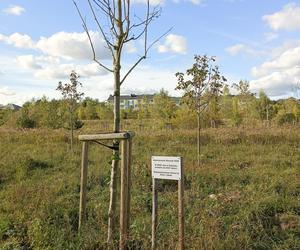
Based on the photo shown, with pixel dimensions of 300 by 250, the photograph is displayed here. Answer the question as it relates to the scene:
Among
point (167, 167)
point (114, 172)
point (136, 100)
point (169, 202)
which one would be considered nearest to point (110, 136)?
point (114, 172)

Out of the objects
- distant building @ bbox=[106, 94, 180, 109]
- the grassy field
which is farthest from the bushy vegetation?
the grassy field

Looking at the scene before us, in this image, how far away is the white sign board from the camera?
4.73 metres

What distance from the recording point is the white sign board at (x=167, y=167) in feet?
15.5

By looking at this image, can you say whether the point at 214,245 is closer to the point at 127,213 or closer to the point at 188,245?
the point at 188,245

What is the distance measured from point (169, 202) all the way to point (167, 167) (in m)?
2.44

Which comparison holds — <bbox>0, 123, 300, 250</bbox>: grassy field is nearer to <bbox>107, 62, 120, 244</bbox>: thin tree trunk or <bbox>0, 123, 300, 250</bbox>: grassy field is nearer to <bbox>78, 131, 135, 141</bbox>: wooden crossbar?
<bbox>107, 62, 120, 244</bbox>: thin tree trunk

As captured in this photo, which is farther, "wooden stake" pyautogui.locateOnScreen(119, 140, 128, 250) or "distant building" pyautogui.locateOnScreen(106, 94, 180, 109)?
"distant building" pyautogui.locateOnScreen(106, 94, 180, 109)

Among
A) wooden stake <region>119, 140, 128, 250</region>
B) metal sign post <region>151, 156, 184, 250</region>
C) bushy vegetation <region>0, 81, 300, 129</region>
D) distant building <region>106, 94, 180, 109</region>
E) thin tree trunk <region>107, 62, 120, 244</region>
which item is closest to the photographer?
metal sign post <region>151, 156, 184, 250</region>

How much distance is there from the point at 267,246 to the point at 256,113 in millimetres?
35074

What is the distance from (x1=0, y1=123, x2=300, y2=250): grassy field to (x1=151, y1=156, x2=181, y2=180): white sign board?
33.6 inches

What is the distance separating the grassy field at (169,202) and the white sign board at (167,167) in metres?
0.85

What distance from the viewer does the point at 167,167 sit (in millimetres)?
4863

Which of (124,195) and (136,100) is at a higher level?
(136,100)

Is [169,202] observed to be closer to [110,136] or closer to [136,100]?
[110,136]
